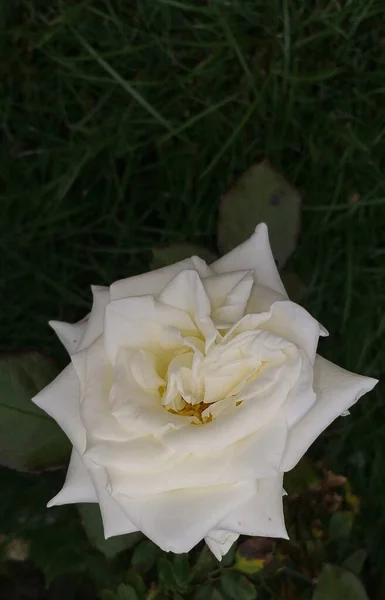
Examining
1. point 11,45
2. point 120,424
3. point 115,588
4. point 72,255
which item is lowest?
point 115,588

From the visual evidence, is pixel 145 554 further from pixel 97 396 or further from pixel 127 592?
pixel 97 396

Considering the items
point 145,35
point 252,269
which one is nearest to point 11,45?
point 145,35

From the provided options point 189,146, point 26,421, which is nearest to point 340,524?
point 26,421

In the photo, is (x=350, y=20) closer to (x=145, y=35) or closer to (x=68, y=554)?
(x=145, y=35)

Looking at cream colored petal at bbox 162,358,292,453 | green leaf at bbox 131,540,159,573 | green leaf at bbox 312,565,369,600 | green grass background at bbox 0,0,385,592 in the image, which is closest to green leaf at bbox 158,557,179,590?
green leaf at bbox 131,540,159,573

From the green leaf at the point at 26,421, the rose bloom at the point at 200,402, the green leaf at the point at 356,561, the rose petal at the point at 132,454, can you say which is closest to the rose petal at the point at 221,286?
the rose bloom at the point at 200,402

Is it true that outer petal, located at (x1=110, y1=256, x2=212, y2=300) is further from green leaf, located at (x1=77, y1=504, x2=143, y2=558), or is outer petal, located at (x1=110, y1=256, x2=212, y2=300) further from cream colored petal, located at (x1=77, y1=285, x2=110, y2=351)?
green leaf, located at (x1=77, y1=504, x2=143, y2=558)
